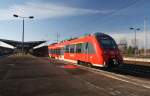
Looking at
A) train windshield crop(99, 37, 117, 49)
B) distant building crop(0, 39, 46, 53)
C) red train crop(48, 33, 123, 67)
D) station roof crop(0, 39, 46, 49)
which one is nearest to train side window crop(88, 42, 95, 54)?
red train crop(48, 33, 123, 67)

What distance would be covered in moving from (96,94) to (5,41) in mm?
Result: 122947

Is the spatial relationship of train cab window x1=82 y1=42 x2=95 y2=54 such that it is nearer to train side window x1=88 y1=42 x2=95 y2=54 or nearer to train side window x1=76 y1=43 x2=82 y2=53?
train side window x1=88 y1=42 x2=95 y2=54

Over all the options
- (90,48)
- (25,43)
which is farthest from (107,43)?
(25,43)

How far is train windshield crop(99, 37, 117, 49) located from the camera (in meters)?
23.7

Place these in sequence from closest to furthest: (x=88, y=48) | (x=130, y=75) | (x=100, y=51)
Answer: (x=130, y=75) → (x=100, y=51) → (x=88, y=48)

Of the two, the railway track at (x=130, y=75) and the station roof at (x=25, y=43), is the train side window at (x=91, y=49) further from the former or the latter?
the station roof at (x=25, y=43)

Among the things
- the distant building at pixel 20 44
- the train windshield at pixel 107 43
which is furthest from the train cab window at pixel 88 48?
the distant building at pixel 20 44

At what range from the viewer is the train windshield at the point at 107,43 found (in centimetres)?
2371

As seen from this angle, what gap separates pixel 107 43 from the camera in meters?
24.1

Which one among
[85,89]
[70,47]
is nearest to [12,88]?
[85,89]

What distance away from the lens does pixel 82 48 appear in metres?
29.0

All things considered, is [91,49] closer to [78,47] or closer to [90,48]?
[90,48]

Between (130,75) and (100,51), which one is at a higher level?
(100,51)

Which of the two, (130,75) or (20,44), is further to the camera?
(20,44)
